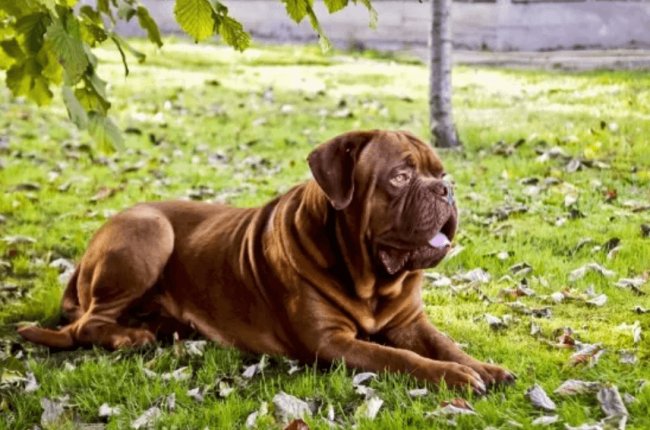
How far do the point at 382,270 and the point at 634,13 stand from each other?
35.2 ft

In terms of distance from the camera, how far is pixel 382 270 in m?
4.03

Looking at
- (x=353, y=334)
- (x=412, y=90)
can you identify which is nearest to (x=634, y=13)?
(x=412, y=90)

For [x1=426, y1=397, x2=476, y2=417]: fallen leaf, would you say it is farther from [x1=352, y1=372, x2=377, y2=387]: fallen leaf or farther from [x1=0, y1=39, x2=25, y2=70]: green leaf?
[x1=0, y1=39, x2=25, y2=70]: green leaf

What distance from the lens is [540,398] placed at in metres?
3.53

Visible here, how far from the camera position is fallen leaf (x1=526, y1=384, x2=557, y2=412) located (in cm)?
347

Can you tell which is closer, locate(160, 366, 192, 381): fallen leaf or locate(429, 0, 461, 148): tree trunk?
locate(160, 366, 192, 381): fallen leaf

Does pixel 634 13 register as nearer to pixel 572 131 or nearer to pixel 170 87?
pixel 572 131

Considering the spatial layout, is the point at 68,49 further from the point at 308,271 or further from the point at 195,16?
the point at 308,271

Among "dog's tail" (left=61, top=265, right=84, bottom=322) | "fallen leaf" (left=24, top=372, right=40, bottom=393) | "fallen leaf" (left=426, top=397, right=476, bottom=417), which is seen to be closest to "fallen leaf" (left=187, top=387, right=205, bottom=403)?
"fallen leaf" (left=24, top=372, right=40, bottom=393)

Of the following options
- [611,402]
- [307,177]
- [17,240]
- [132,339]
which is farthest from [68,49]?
[307,177]

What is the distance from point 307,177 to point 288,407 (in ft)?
16.6

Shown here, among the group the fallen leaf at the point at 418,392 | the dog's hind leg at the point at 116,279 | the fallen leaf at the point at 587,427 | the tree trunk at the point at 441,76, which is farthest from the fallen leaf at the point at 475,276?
the tree trunk at the point at 441,76

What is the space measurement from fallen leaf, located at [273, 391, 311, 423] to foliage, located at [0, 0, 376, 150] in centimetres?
139

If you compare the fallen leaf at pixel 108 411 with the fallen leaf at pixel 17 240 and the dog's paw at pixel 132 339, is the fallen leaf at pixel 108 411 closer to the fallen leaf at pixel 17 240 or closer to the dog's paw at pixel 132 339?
the dog's paw at pixel 132 339
